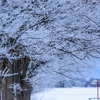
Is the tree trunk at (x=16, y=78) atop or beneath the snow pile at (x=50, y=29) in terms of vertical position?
beneath

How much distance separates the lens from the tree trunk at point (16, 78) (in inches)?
220

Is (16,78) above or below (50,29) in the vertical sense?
below

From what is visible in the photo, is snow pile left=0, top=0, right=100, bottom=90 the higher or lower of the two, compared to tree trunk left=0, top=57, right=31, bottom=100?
higher

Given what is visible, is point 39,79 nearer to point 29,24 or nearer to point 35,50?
point 35,50

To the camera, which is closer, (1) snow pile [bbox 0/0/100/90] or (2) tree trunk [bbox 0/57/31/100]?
(1) snow pile [bbox 0/0/100/90]

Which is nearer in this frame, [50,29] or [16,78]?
[50,29]

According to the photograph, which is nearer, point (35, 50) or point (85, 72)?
point (35, 50)

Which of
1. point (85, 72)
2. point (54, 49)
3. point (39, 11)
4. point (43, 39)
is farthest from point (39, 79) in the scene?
point (39, 11)

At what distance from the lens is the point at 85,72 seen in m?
6.54

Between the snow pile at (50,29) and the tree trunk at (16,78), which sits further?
the tree trunk at (16,78)

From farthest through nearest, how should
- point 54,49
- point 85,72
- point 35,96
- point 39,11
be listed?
1. point 35,96
2. point 85,72
3. point 54,49
4. point 39,11

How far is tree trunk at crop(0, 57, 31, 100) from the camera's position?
18.3ft

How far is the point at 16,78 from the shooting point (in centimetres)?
589

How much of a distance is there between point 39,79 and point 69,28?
2273 mm
